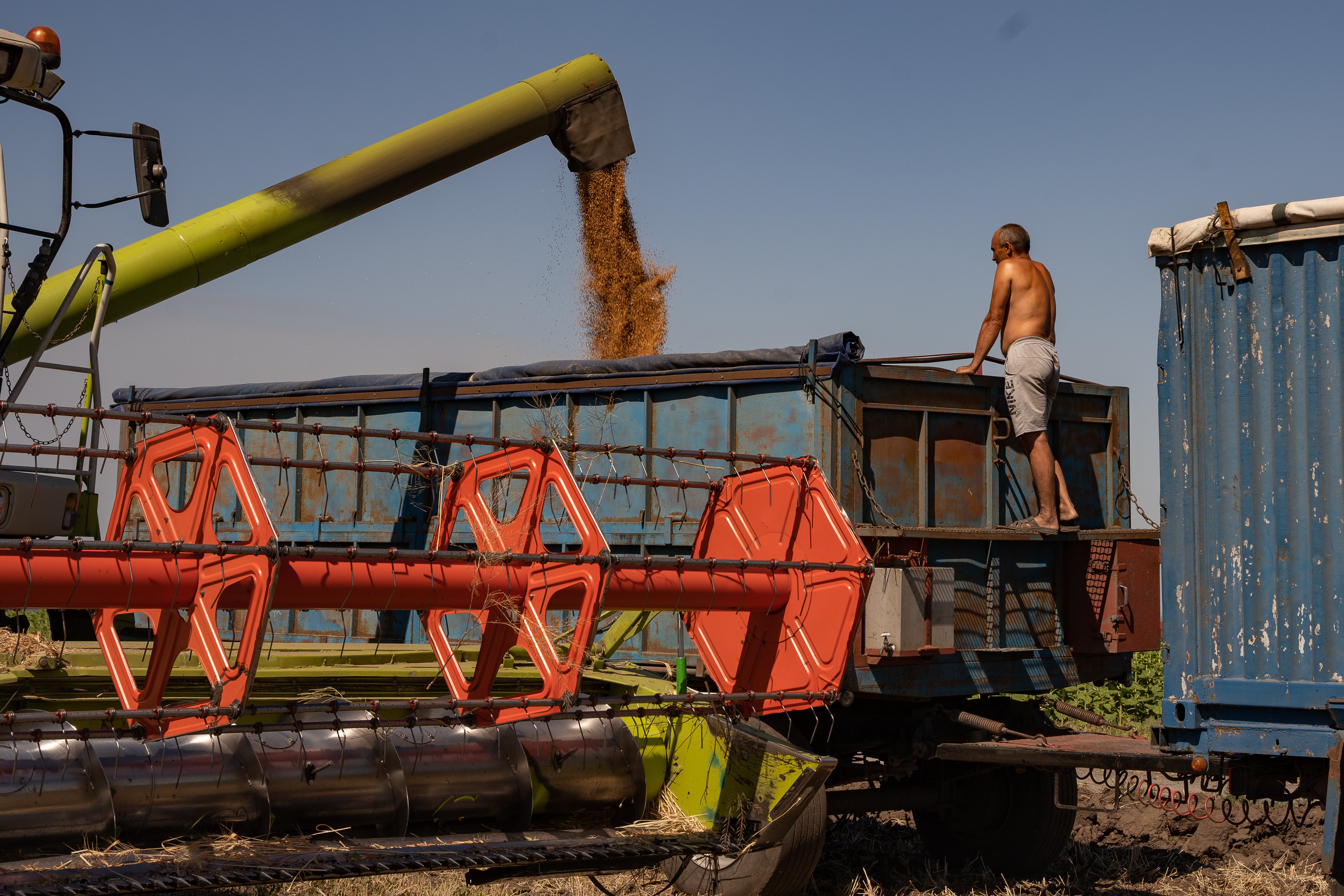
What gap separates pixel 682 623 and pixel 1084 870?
2.93 m

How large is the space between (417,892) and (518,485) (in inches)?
116

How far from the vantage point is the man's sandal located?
732cm

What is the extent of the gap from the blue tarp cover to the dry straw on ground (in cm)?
52

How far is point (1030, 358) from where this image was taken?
24.3ft

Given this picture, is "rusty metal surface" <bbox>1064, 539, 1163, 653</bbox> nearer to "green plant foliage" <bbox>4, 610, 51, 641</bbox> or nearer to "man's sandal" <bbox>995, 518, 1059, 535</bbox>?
"man's sandal" <bbox>995, 518, 1059, 535</bbox>

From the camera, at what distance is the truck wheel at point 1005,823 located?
7461mm

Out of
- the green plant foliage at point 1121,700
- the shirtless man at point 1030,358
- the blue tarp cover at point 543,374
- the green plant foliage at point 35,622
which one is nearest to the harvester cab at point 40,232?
the green plant foliage at point 35,622

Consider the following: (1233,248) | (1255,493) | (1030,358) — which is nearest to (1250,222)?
(1233,248)

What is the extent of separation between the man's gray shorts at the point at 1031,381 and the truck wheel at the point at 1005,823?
1977mm

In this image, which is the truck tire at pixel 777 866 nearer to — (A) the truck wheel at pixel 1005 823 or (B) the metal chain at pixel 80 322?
(A) the truck wheel at pixel 1005 823

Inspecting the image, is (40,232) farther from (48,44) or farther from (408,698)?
(408,698)

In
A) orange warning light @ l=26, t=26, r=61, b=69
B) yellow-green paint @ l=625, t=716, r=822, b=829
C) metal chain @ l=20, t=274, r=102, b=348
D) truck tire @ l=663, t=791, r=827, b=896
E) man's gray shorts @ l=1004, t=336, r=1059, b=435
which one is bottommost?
truck tire @ l=663, t=791, r=827, b=896

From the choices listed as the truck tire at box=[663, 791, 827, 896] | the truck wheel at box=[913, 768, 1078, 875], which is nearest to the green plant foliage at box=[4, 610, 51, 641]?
the truck tire at box=[663, 791, 827, 896]

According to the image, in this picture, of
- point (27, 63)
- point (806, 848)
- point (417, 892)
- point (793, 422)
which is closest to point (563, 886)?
point (417, 892)
